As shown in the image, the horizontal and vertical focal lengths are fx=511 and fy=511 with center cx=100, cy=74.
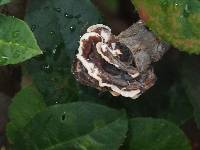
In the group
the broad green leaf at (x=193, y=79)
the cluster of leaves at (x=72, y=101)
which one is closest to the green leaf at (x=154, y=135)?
the cluster of leaves at (x=72, y=101)

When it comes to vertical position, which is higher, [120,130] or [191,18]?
[191,18]

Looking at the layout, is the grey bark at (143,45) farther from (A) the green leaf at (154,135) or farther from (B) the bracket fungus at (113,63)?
(A) the green leaf at (154,135)

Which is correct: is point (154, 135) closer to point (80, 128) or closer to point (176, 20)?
point (80, 128)

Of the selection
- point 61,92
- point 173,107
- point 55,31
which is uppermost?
point 55,31

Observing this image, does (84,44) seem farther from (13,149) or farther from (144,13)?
(13,149)

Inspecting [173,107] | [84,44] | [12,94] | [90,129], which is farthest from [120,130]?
[12,94]

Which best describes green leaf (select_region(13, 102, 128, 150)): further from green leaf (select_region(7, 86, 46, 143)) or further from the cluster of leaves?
green leaf (select_region(7, 86, 46, 143))

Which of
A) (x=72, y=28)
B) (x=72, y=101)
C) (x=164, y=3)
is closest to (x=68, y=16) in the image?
(x=72, y=28)
